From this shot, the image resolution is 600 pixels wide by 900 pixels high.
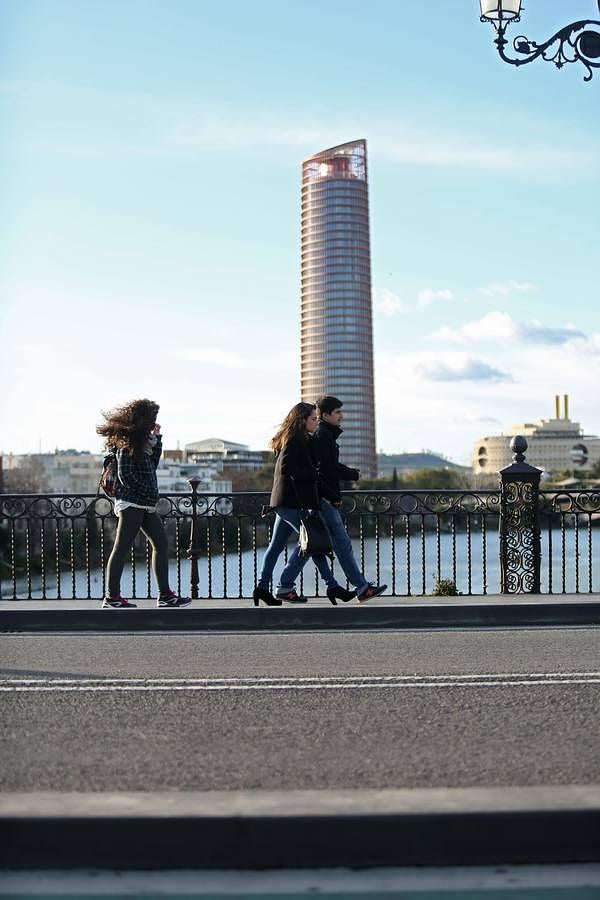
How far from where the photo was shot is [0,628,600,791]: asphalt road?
15.8 ft

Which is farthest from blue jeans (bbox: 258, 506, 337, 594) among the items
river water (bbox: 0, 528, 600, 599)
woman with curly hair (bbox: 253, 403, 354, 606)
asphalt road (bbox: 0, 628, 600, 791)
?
river water (bbox: 0, 528, 600, 599)

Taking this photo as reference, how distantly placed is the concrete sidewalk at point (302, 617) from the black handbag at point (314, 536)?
53cm

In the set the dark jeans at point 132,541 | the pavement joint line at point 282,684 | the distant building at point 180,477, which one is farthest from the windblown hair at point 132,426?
the distant building at point 180,477

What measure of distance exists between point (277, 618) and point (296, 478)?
1.31m

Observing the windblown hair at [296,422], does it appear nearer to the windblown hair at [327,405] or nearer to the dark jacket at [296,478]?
the dark jacket at [296,478]

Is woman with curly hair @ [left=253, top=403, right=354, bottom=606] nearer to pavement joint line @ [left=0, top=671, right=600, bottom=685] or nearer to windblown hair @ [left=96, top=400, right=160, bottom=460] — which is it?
windblown hair @ [left=96, top=400, right=160, bottom=460]

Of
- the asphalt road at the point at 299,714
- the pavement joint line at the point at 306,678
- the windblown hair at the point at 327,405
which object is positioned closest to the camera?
the asphalt road at the point at 299,714

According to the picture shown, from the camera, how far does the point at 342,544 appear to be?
11219mm

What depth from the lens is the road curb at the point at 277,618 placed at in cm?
1055

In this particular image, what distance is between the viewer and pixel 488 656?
27.3 ft

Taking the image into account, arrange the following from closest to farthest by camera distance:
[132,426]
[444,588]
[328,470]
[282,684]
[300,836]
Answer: [300,836]
[282,684]
[132,426]
[328,470]
[444,588]

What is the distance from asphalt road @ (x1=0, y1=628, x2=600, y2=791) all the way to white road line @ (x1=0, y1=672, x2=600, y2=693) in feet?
0.04

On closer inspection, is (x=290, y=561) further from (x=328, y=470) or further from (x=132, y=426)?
(x=132, y=426)

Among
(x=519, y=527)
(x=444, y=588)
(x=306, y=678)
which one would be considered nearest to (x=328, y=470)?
(x=519, y=527)
